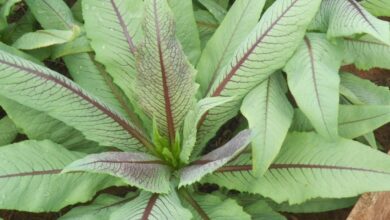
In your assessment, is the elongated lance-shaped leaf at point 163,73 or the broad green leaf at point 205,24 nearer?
the elongated lance-shaped leaf at point 163,73

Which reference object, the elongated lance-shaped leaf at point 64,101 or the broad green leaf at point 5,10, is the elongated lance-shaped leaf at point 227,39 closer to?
the elongated lance-shaped leaf at point 64,101

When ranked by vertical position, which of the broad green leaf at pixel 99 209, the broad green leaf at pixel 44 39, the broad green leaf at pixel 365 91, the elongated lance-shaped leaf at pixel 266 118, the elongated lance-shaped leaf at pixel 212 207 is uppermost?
the broad green leaf at pixel 44 39

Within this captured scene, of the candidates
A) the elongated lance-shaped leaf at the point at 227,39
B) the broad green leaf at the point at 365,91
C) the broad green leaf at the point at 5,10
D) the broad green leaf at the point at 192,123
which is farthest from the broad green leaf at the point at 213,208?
the broad green leaf at the point at 5,10

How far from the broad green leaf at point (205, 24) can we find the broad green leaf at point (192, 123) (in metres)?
0.37

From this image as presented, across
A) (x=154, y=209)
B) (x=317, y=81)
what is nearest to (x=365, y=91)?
(x=317, y=81)

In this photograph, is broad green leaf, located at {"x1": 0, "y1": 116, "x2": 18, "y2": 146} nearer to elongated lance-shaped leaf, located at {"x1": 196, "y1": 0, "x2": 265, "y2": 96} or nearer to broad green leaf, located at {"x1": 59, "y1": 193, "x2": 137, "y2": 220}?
broad green leaf, located at {"x1": 59, "y1": 193, "x2": 137, "y2": 220}

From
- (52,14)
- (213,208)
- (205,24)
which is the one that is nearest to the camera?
(213,208)

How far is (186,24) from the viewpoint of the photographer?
3.84 ft

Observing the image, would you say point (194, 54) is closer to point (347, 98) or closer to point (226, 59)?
point (226, 59)

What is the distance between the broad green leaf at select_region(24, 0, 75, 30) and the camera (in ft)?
3.94

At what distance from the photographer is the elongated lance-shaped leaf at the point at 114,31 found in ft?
3.60

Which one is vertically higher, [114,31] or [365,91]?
[114,31]

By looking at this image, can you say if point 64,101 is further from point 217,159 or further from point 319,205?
point 319,205

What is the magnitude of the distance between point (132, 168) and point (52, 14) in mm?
438
